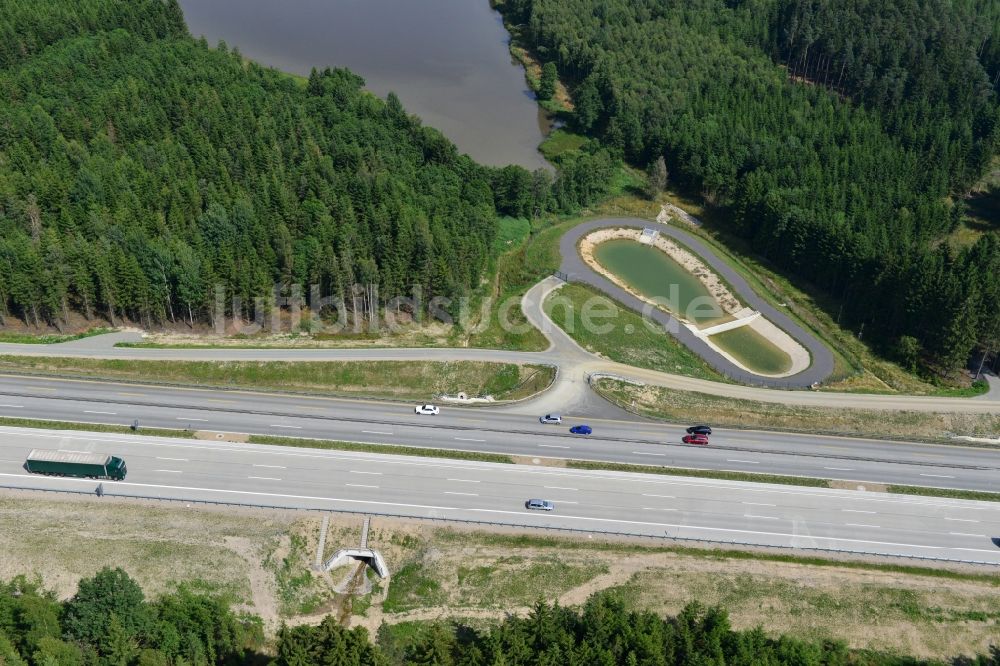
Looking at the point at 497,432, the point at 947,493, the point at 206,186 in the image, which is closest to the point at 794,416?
the point at 947,493

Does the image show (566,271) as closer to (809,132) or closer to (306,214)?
(306,214)

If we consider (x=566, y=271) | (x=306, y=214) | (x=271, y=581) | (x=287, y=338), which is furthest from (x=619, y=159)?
(x=271, y=581)

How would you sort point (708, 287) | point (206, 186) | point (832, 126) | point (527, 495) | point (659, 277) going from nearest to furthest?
point (527, 495) → point (206, 186) → point (708, 287) → point (659, 277) → point (832, 126)

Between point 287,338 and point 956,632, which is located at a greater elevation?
point 287,338

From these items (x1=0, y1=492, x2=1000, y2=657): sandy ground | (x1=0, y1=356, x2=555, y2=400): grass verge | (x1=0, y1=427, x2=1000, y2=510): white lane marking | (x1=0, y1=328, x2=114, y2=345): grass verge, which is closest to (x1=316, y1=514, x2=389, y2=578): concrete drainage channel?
(x1=0, y1=492, x2=1000, y2=657): sandy ground

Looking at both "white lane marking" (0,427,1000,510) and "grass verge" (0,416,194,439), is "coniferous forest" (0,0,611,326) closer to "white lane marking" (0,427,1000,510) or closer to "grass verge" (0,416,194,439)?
"grass verge" (0,416,194,439)

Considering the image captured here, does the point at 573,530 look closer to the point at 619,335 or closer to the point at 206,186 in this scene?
the point at 619,335
